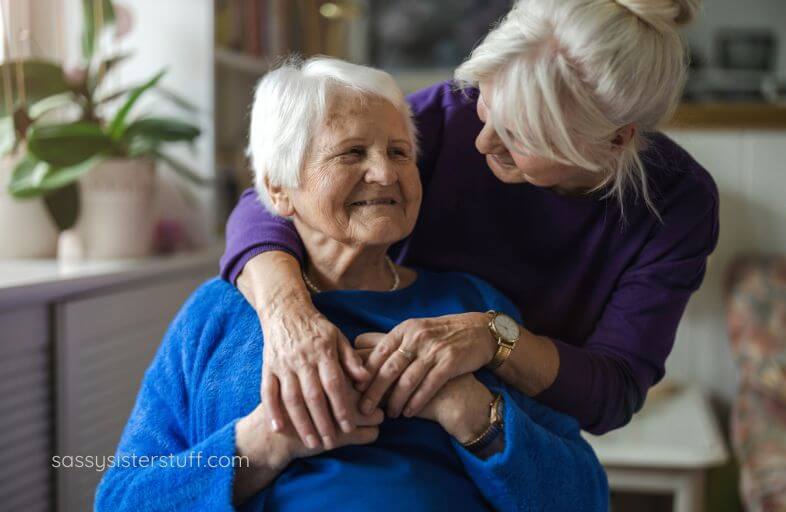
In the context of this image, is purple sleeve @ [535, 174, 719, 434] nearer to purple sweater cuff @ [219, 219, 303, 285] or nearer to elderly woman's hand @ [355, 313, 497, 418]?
elderly woman's hand @ [355, 313, 497, 418]

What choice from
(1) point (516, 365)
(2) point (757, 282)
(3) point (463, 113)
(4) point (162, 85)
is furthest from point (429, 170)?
(2) point (757, 282)

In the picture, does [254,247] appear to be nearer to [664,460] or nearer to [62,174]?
[62,174]

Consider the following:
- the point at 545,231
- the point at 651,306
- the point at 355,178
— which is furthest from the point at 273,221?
the point at 651,306

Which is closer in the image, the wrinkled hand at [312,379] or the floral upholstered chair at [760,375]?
the wrinkled hand at [312,379]

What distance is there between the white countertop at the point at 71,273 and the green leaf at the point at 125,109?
32 cm

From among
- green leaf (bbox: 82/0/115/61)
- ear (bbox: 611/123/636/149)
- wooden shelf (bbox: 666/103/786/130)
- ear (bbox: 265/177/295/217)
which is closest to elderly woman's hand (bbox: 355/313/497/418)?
ear (bbox: 265/177/295/217)

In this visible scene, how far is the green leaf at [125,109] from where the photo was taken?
1.98 m

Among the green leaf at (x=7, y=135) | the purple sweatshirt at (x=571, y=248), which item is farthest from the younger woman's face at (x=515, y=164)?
the green leaf at (x=7, y=135)

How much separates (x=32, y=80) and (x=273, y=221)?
95cm

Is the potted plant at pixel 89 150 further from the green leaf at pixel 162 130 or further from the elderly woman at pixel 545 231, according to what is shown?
the elderly woman at pixel 545 231

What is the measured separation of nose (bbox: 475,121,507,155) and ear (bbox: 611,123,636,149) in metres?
0.17

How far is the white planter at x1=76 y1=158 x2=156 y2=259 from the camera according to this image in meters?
2.07

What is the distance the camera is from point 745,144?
120 inches

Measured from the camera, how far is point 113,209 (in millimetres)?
2098
